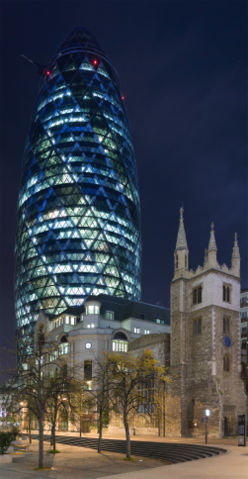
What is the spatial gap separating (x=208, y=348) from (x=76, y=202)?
76.3 meters

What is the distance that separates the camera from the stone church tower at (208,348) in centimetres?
5372

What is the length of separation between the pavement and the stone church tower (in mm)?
14693

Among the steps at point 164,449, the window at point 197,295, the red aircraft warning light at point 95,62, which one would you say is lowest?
the steps at point 164,449

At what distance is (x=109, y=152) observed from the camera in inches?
5290

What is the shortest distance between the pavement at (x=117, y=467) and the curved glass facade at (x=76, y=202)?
78934mm

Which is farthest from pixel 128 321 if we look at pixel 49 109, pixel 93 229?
pixel 49 109

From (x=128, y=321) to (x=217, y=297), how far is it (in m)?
31.8

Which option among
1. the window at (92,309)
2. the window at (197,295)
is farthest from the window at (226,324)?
the window at (92,309)

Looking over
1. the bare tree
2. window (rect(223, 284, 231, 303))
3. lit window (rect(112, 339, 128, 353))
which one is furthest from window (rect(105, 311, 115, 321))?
the bare tree

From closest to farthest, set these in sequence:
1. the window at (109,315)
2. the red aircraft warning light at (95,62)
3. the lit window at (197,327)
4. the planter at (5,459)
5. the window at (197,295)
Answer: the planter at (5,459) < the lit window at (197,327) < the window at (197,295) < the window at (109,315) < the red aircraft warning light at (95,62)

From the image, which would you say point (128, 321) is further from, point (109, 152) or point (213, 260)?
point (109, 152)

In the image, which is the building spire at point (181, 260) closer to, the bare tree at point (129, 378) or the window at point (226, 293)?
the window at point (226, 293)

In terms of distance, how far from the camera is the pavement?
23097mm

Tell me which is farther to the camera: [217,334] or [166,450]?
[217,334]
